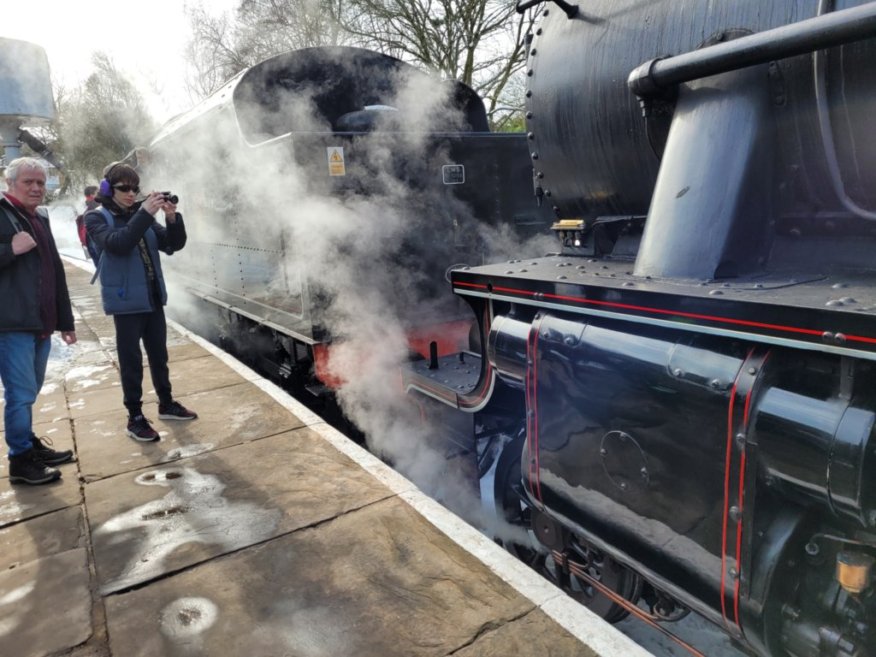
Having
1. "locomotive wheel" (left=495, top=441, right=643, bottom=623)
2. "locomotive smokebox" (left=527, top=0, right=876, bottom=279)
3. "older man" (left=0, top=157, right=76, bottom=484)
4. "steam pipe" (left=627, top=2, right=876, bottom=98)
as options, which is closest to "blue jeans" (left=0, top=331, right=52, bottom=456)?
"older man" (left=0, top=157, right=76, bottom=484)

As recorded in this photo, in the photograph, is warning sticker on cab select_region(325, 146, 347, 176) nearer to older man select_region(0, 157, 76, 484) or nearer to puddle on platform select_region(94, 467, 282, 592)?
older man select_region(0, 157, 76, 484)

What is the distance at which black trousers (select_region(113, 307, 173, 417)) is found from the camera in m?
3.50

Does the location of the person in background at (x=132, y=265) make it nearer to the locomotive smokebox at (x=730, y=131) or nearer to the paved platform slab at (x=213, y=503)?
the paved platform slab at (x=213, y=503)

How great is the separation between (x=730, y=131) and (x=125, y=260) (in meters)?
3.12

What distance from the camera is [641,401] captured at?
5.41ft

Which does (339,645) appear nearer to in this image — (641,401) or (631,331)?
(641,401)

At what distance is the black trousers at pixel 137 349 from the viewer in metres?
3.50

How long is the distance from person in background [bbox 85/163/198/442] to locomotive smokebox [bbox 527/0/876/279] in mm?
2536

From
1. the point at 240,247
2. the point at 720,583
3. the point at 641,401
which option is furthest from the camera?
the point at 240,247

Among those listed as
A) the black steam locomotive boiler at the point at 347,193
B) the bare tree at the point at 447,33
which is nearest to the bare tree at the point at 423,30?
the bare tree at the point at 447,33

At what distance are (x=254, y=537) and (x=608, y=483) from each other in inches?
59.8

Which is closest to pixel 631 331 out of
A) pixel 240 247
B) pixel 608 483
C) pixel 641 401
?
pixel 641 401

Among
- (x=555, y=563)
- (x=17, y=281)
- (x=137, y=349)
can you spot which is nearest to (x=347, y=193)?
(x=137, y=349)

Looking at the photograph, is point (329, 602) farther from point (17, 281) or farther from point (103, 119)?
point (103, 119)
